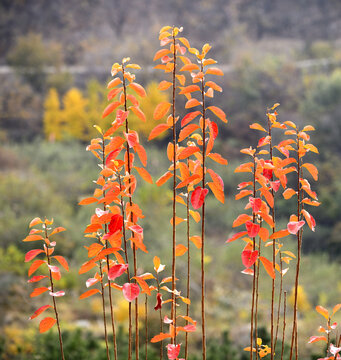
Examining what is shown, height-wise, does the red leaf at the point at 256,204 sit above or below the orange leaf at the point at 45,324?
above

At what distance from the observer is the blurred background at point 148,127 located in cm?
512

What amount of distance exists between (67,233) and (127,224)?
20.4ft

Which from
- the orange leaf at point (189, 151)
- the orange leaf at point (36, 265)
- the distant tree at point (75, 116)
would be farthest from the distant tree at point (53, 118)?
the orange leaf at point (189, 151)

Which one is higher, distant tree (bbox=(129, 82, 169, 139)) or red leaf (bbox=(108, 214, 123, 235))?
distant tree (bbox=(129, 82, 169, 139))

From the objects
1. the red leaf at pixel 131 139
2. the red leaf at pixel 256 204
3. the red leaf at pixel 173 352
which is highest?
the red leaf at pixel 131 139

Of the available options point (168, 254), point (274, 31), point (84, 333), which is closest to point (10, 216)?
point (168, 254)

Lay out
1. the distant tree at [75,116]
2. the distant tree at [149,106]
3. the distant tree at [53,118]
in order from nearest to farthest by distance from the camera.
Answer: the distant tree at [149,106]
the distant tree at [75,116]
the distant tree at [53,118]

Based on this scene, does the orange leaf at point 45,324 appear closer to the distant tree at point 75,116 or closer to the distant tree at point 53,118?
the distant tree at point 75,116

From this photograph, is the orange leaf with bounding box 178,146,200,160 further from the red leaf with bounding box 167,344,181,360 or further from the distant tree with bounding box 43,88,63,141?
the distant tree with bounding box 43,88,63,141

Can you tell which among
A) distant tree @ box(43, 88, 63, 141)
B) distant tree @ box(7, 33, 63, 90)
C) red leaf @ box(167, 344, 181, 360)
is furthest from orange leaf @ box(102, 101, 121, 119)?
distant tree @ box(7, 33, 63, 90)

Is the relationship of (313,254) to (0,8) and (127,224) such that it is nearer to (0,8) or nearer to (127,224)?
(127,224)

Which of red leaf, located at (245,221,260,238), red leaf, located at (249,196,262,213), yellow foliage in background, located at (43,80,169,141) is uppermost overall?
yellow foliage in background, located at (43,80,169,141)

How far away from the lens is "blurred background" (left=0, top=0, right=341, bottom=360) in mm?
5125

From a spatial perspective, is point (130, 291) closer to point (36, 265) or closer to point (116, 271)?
point (116, 271)
